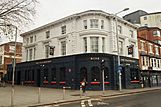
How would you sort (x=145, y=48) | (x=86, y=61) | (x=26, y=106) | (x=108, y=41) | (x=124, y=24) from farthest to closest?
(x=145, y=48) → (x=124, y=24) → (x=108, y=41) → (x=86, y=61) → (x=26, y=106)

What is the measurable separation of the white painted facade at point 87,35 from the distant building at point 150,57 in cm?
358

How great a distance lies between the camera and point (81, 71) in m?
27.3

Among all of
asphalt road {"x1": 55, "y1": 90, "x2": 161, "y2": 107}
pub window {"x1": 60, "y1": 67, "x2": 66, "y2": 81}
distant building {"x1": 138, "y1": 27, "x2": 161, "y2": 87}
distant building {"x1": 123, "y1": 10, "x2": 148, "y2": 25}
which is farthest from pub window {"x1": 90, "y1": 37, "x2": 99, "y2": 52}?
distant building {"x1": 123, "y1": 10, "x2": 148, "y2": 25}

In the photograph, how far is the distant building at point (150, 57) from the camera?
36875mm

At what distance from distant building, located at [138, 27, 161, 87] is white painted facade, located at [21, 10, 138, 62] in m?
3.58

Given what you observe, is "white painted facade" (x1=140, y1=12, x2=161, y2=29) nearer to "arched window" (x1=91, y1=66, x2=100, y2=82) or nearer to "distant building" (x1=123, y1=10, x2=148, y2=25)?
"distant building" (x1=123, y1=10, x2=148, y2=25)

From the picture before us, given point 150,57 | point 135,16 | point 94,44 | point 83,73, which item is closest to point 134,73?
point 150,57

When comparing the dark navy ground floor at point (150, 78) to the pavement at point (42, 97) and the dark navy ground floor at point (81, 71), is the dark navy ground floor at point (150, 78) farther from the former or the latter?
the pavement at point (42, 97)

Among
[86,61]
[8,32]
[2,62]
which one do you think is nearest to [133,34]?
[86,61]

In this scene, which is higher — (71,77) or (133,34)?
(133,34)

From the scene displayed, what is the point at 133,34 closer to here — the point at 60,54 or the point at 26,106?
the point at 60,54

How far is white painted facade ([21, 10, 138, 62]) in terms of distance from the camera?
90.8 ft

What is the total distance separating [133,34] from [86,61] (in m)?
13.2

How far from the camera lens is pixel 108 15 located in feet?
95.1
